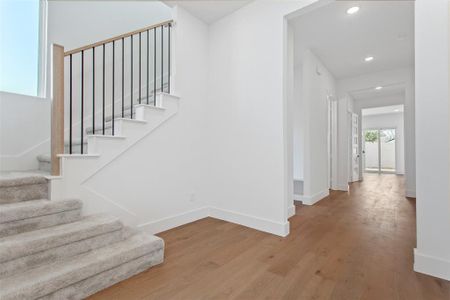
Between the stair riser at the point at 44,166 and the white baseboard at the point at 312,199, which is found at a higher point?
the stair riser at the point at 44,166

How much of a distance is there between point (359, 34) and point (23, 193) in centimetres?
479

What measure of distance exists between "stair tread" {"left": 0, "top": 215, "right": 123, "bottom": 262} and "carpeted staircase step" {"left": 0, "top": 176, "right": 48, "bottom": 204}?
0.39 m

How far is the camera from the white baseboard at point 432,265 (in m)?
1.55

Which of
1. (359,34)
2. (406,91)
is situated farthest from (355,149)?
(359,34)

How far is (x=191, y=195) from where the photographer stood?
2891 millimetres

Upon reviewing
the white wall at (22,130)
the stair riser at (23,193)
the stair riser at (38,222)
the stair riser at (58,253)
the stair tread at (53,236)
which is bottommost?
the stair riser at (58,253)

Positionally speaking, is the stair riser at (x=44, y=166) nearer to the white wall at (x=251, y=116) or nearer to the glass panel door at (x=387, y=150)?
the white wall at (x=251, y=116)

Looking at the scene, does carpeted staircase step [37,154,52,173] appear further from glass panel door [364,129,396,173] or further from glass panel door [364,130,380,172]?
glass panel door [364,130,380,172]

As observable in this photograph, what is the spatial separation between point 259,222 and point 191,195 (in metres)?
1.00

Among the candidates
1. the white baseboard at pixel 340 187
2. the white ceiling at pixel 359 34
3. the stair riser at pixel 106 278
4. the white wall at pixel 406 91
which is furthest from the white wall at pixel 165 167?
the white wall at pixel 406 91

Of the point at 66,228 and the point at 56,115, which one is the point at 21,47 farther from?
the point at 66,228

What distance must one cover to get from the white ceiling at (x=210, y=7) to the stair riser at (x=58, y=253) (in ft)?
9.37

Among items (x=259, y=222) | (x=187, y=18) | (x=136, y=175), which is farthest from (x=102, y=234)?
(x=187, y=18)

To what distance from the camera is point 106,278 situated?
1482 mm
